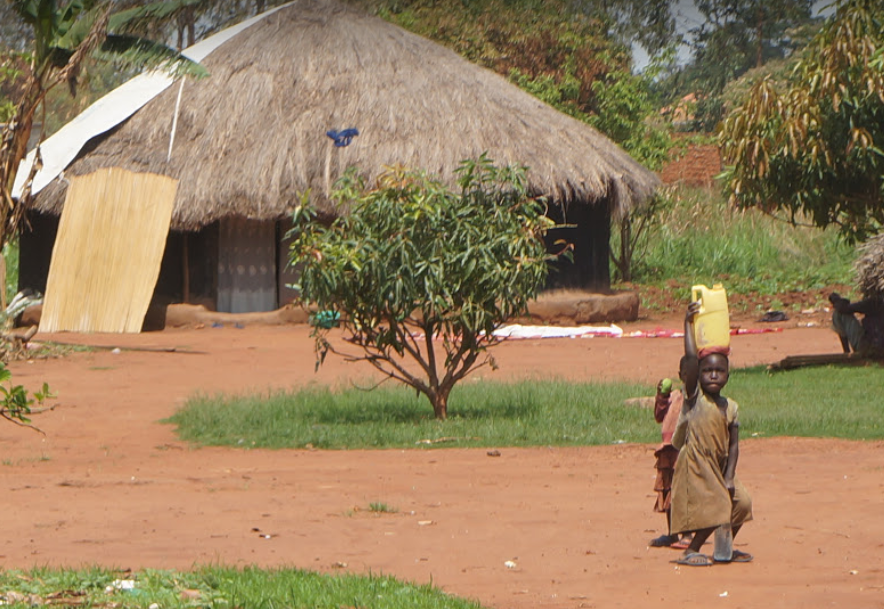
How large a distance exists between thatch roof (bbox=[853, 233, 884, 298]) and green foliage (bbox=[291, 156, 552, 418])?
4763mm

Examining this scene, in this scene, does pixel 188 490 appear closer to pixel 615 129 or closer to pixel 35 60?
pixel 35 60

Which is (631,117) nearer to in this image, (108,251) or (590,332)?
(590,332)

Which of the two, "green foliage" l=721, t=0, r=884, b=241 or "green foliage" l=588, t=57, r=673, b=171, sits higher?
"green foliage" l=588, t=57, r=673, b=171

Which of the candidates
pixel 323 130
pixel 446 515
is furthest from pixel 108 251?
pixel 446 515

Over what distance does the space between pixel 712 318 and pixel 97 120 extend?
55.5 ft

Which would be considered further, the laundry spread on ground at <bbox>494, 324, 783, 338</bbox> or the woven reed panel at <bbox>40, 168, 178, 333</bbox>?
the woven reed panel at <bbox>40, 168, 178, 333</bbox>

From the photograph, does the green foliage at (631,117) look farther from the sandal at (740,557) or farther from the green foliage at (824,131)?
the sandal at (740,557)

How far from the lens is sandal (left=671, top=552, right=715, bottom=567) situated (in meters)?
5.68

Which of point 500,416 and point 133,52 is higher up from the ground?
point 133,52

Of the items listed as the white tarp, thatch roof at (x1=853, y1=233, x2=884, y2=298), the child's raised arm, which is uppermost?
the white tarp

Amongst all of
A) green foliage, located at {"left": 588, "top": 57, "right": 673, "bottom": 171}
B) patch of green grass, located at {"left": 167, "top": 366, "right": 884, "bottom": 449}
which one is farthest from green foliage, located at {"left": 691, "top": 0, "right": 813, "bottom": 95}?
patch of green grass, located at {"left": 167, "top": 366, "right": 884, "bottom": 449}

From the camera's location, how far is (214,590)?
5031 mm

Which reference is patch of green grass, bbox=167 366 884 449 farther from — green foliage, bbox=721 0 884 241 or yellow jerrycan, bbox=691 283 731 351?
yellow jerrycan, bbox=691 283 731 351

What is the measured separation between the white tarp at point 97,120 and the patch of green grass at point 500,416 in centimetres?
951
